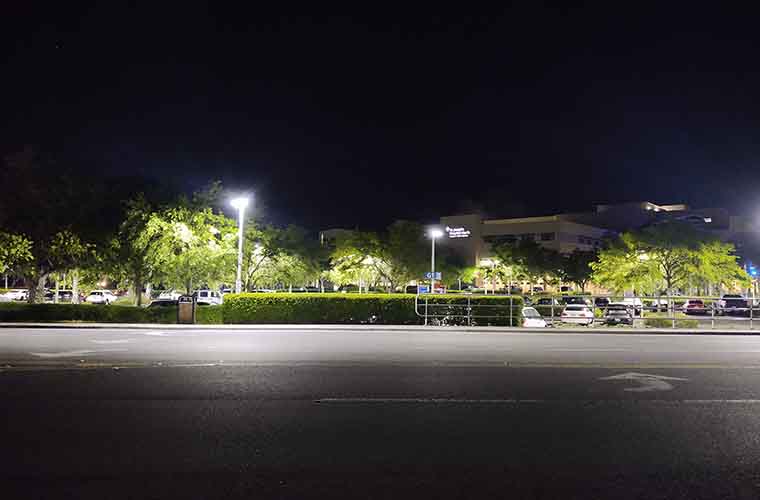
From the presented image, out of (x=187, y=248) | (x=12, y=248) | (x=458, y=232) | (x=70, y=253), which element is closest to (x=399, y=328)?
(x=187, y=248)

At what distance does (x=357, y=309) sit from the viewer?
1065 inches

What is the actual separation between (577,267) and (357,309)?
188 feet

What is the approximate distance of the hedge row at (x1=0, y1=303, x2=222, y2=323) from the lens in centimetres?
2791

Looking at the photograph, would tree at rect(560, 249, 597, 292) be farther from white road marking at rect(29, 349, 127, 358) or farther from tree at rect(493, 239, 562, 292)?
white road marking at rect(29, 349, 127, 358)

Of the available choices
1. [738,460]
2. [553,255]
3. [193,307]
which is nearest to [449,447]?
[738,460]

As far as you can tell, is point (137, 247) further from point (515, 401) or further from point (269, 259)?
point (515, 401)

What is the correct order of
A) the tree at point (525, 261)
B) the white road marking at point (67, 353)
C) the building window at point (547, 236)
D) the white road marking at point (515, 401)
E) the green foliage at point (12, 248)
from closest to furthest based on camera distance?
the white road marking at point (515, 401) → the white road marking at point (67, 353) → the green foliage at point (12, 248) → the tree at point (525, 261) → the building window at point (547, 236)

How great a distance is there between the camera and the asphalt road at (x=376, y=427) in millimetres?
5457

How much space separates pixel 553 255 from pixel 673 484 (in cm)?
7750

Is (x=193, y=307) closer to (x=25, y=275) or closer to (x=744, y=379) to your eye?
(x=25, y=275)

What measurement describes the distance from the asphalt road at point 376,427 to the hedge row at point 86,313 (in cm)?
1393

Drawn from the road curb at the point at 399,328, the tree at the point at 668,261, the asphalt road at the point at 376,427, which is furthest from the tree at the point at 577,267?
the asphalt road at the point at 376,427

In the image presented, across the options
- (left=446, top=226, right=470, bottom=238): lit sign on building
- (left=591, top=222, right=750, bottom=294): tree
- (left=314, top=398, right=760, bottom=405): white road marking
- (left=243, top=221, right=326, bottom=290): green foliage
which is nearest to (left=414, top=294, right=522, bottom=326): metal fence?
(left=591, top=222, right=750, bottom=294): tree

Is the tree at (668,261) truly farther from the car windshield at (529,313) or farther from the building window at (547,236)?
the building window at (547,236)
